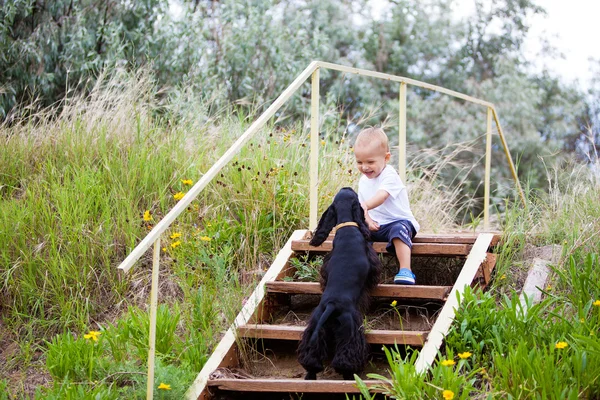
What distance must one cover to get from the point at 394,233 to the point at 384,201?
0.26 metres

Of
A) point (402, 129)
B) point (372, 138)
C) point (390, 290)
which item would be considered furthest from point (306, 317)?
point (402, 129)

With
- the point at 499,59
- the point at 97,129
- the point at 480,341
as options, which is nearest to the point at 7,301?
the point at 97,129

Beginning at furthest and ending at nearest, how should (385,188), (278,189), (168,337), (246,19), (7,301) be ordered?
(246,19) → (278,189) → (7,301) → (385,188) → (168,337)

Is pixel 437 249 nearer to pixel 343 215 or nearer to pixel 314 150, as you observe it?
pixel 343 215

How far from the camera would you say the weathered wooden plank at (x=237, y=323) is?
3906 millimetres

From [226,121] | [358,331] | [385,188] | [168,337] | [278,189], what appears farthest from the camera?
[226,121]

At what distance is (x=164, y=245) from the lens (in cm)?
559

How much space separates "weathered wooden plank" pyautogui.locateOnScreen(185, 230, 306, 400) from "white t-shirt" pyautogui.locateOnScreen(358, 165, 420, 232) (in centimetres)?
67

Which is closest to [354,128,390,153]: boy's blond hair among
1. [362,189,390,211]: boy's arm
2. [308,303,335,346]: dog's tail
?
[362,189,390,211]: boy's arm

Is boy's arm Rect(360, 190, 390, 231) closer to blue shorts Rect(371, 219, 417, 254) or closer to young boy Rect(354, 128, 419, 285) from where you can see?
young boy Rect(354, 128, 419, 285)

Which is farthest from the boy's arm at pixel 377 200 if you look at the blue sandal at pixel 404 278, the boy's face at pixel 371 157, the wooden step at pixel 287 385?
the wooden step at pixel 287 385

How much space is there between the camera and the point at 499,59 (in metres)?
16.2

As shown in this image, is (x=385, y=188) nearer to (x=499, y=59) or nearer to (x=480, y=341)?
(x=480, y=341)

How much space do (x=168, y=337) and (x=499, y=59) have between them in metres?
13.7
